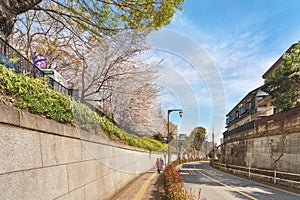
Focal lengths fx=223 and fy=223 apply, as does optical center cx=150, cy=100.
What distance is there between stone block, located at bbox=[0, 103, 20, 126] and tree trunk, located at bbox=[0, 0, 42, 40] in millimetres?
3699

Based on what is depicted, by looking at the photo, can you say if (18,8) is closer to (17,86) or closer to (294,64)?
(17,86)

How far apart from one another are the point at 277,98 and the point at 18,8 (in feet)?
55.2

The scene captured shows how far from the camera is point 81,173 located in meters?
4.70

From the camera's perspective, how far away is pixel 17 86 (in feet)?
11.1

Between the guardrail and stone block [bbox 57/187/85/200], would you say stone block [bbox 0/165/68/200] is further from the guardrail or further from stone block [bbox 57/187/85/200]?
the guardrail

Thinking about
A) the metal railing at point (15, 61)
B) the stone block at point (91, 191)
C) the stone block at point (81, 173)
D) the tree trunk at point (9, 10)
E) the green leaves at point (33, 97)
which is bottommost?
the stone block at point (91, 191)

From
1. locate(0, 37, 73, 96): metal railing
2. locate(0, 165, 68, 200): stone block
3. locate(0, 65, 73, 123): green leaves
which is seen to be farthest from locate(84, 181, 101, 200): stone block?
locate(0, 37, 73, 96): metal railing

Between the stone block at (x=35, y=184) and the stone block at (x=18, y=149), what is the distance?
0.31 ft

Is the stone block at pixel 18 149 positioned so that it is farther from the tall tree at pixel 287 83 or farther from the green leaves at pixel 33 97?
the tall tree at pixel 287 83

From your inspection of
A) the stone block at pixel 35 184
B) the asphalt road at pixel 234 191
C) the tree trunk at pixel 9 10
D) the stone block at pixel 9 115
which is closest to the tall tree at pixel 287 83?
the asphalt road at pixel 234 191

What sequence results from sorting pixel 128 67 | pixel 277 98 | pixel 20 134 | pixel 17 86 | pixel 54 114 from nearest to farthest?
pixel 20 134, pixel 17 86, pixel 54 114, pixel 128 67, pixel 277 98

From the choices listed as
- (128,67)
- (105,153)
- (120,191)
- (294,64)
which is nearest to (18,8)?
(105,153)

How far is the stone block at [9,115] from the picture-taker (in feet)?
8.74

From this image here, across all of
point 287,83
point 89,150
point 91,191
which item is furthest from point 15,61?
point 287,83
